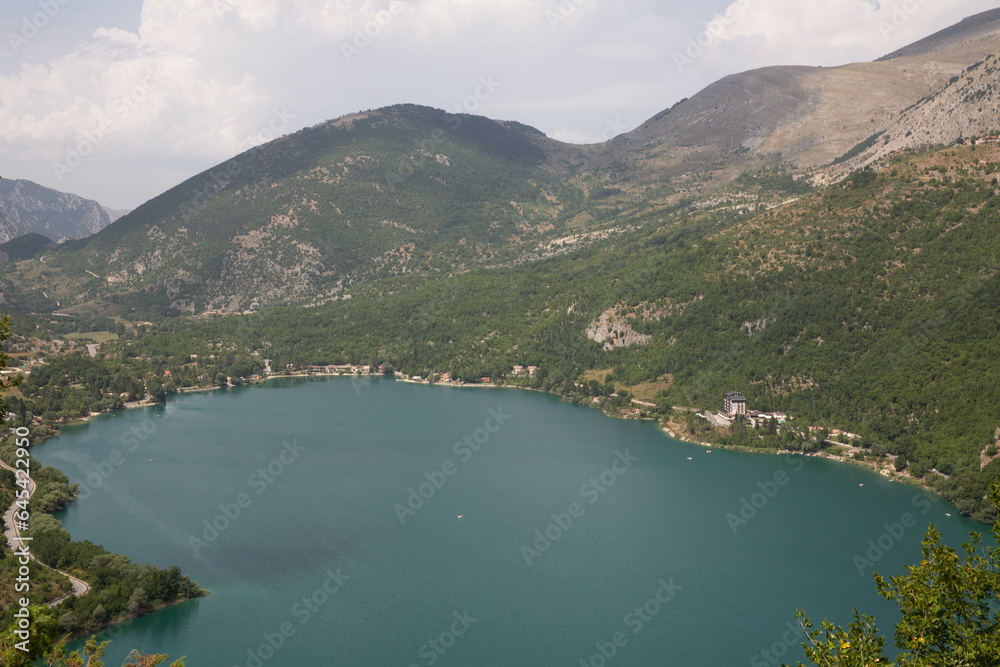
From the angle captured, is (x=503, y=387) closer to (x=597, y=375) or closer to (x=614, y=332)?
(x=597, y=375)

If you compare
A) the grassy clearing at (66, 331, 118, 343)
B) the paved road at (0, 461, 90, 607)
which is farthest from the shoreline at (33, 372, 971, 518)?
the grassy clearing at (66, 331, 118, 343)

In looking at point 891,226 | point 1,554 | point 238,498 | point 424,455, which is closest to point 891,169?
point 891,226

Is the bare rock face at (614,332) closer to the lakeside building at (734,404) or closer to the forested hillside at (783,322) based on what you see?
the forested hillside at (783,322)

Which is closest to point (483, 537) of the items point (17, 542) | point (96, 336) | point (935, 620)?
point (17, 542)

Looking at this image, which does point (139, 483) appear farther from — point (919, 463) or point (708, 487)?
point (919, 463)

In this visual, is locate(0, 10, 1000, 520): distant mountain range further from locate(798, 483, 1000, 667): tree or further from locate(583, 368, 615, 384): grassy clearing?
locate(798, 483, 1000, 667): tree

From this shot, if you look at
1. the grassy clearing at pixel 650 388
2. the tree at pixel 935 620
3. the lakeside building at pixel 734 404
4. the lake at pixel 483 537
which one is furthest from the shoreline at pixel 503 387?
the tree at pixel 935 620
